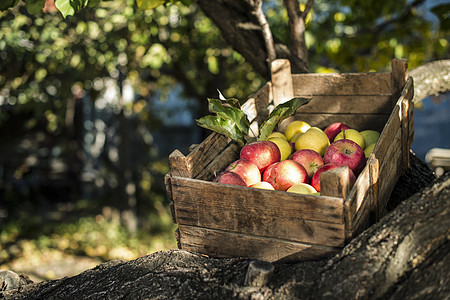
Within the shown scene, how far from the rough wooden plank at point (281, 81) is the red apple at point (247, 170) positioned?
0.63 m

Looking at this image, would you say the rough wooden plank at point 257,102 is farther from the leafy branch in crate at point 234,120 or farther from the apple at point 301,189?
the apple at point 301,189

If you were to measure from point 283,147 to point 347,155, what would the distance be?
0.33 metres

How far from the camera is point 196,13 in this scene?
6.17 metres

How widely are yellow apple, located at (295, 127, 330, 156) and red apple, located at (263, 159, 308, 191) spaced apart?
0.25m

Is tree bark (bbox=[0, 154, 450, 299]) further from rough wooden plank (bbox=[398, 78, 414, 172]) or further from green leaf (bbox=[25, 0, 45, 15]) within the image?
green leaf (bbox=[25, 0, 45, 15])

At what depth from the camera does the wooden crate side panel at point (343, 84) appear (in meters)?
2.25

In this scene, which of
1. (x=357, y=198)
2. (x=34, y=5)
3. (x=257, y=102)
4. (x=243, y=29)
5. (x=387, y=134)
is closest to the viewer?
(x=357, y=198)

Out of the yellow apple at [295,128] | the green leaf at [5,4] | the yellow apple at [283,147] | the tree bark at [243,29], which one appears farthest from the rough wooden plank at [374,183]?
the green leaf at [5,4]

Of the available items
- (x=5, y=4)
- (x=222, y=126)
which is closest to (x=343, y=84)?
(x=222, y=126)

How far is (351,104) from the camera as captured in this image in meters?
2.33

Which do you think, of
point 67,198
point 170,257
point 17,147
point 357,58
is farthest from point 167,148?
point 170,257

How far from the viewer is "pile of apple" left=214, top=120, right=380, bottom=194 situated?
1741 millimetres

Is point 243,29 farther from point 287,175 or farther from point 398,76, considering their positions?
point 287,175

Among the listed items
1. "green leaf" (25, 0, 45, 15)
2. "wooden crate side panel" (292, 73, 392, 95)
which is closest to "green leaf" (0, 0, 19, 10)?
"green leaf" (25, 0, 45, 15)
